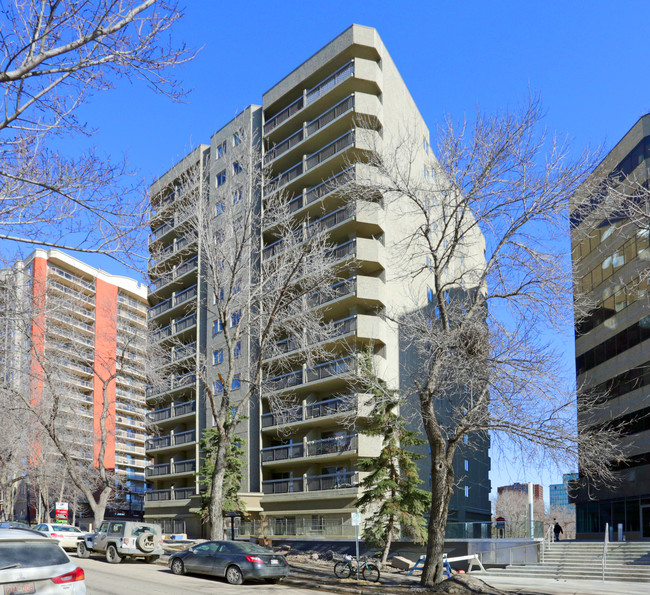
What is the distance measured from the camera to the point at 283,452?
43.4 metres

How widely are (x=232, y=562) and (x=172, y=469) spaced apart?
114 ft

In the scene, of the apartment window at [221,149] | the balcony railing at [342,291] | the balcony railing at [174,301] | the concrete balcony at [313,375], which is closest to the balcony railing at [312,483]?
the concrete balcony at [313,375]

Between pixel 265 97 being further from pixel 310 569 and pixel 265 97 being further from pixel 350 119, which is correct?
pixel 310 569

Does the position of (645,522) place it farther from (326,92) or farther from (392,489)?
(326,92)

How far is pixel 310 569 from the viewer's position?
26125 millimetres

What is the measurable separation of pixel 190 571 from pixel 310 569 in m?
5.60

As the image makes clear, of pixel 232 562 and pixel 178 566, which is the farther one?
pixel 178 566

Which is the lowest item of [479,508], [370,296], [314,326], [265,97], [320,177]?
[479,508]

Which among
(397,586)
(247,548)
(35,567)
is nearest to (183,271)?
(247,548)

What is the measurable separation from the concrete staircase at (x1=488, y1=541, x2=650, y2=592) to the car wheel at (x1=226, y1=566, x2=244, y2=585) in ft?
44.8

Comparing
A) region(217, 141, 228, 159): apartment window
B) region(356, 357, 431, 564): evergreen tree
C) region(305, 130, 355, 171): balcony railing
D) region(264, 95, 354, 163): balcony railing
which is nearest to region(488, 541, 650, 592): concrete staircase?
region(356, 357, 431, 564): evergreen tree

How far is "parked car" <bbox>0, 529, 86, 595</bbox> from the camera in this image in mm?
9094

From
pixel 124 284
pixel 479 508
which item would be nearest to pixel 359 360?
pixel 479 508

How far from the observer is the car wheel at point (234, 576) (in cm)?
2045
